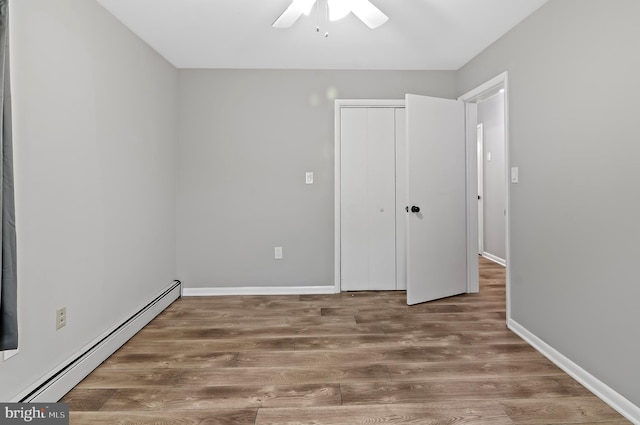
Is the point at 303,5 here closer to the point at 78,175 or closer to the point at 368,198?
the point at 78,175

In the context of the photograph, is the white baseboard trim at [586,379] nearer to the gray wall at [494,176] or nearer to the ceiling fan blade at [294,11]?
the ceiling fan blade at [294,11]

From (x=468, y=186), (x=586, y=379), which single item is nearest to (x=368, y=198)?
(x=468, y=186)

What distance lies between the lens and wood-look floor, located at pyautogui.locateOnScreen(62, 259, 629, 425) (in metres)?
1.66

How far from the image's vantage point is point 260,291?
11.8 ft

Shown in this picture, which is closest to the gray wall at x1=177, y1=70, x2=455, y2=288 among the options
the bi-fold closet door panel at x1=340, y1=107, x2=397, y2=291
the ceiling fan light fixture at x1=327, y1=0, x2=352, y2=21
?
the bi-fold closet door panel at x1=340, y1=107, x2=397, y2=291

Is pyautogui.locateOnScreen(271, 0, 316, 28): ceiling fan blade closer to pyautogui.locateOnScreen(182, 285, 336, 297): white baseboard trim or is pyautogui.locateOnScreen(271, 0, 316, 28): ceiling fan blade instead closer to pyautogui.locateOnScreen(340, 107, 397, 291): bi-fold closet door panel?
pyautogui.locateOnScreen(340, 107, 397, 291): bi-fold closet door panel

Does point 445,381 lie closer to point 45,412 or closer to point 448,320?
point 448,320

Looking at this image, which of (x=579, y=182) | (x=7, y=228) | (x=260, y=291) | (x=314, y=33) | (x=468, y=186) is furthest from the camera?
(x=260, y=291)

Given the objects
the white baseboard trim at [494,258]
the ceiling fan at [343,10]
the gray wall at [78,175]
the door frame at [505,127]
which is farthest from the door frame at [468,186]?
the white baseboard trim at [494,258]

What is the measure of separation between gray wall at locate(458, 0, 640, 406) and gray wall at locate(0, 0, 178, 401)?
292 cm

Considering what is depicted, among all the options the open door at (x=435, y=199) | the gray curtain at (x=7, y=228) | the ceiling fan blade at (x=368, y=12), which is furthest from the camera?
the open door at (x=435, y=199)

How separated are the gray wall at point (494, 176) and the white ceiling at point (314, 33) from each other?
2235 mm

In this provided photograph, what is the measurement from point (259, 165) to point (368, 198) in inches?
46.6

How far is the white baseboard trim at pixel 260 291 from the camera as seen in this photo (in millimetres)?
3551
